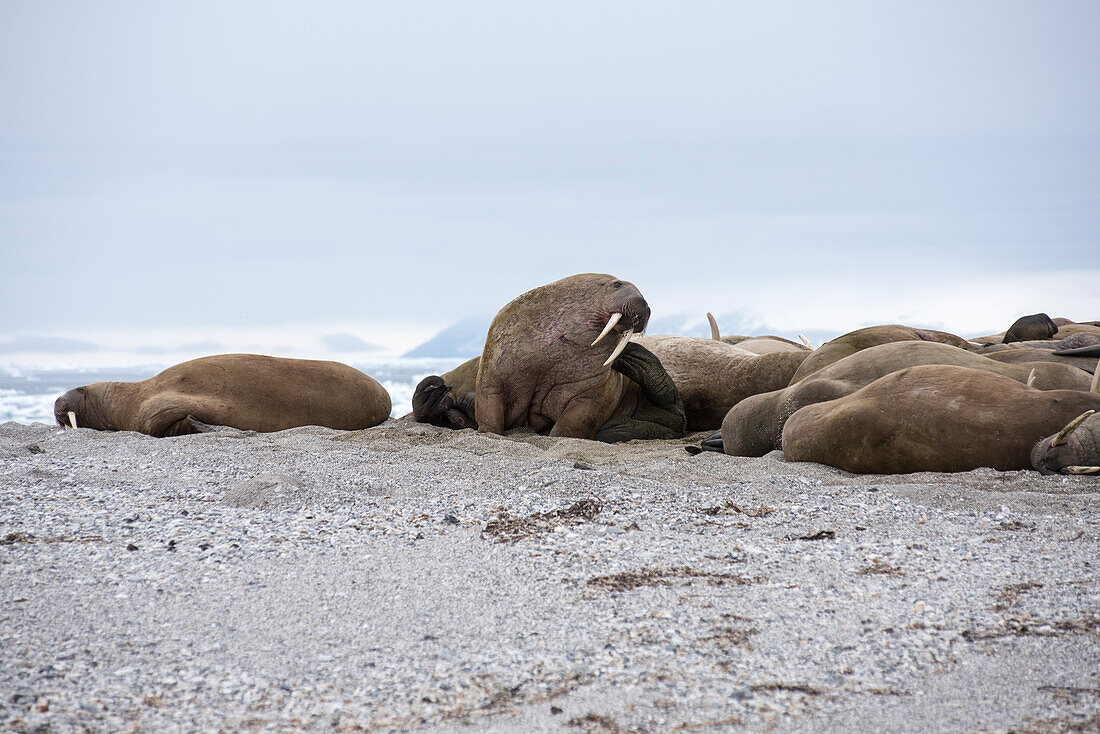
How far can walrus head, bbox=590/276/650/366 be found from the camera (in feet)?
24.1

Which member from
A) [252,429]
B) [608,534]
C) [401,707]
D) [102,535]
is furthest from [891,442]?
[252,429]

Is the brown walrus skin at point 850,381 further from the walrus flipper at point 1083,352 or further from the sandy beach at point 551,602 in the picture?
the sandy beach at point 551,602

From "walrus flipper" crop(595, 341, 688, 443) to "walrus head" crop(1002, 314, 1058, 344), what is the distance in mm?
4924

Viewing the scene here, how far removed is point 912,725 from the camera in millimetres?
1967

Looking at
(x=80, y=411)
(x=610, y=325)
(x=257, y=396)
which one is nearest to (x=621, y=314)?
(x=610, y=325)

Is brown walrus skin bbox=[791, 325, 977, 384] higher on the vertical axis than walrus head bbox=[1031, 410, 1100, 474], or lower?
higher

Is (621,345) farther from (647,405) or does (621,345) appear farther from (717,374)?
(717,374)

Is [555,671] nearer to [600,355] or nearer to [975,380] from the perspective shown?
[975,380]

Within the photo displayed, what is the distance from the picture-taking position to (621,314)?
7.43m

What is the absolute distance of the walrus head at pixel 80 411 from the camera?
865 centimetres

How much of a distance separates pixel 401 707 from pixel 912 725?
1169 millimetres

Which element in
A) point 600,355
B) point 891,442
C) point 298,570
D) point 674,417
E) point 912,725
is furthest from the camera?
point 674,417

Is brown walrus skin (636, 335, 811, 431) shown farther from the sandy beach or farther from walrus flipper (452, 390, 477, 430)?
the sandy beach

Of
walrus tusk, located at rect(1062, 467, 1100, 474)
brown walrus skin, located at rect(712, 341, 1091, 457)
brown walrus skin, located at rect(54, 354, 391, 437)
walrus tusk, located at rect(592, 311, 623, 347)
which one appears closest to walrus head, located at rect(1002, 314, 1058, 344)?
brown walrus skin, located at rect(712, 341, 1091, 457)
